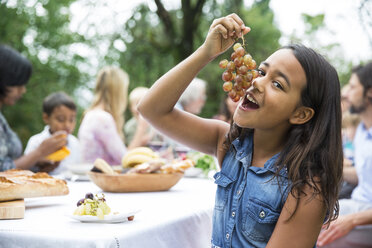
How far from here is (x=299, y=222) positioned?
Answer: 152cm

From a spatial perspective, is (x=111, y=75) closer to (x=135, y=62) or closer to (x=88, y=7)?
(x=88, y=7)

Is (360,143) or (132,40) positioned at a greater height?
(132,40)

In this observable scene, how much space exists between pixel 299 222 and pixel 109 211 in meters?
0.71

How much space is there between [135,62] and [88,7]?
2334 millimetres

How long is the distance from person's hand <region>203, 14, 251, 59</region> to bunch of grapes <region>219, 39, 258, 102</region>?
58 millimetres

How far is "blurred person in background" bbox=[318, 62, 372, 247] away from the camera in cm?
308

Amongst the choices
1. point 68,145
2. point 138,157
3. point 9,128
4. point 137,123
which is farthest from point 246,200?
point 137,123

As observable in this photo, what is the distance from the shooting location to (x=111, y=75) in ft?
16.4

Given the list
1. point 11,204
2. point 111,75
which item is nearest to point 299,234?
point 11,204

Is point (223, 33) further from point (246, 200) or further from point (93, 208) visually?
point (93, 208)

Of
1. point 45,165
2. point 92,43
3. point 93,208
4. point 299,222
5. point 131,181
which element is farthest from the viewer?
point 92,43

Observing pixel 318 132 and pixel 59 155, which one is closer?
pixel 318 132

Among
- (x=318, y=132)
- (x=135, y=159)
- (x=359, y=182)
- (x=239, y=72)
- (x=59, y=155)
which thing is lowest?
(x=359, y=182)

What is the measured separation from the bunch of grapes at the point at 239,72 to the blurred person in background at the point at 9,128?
1.87 metres
